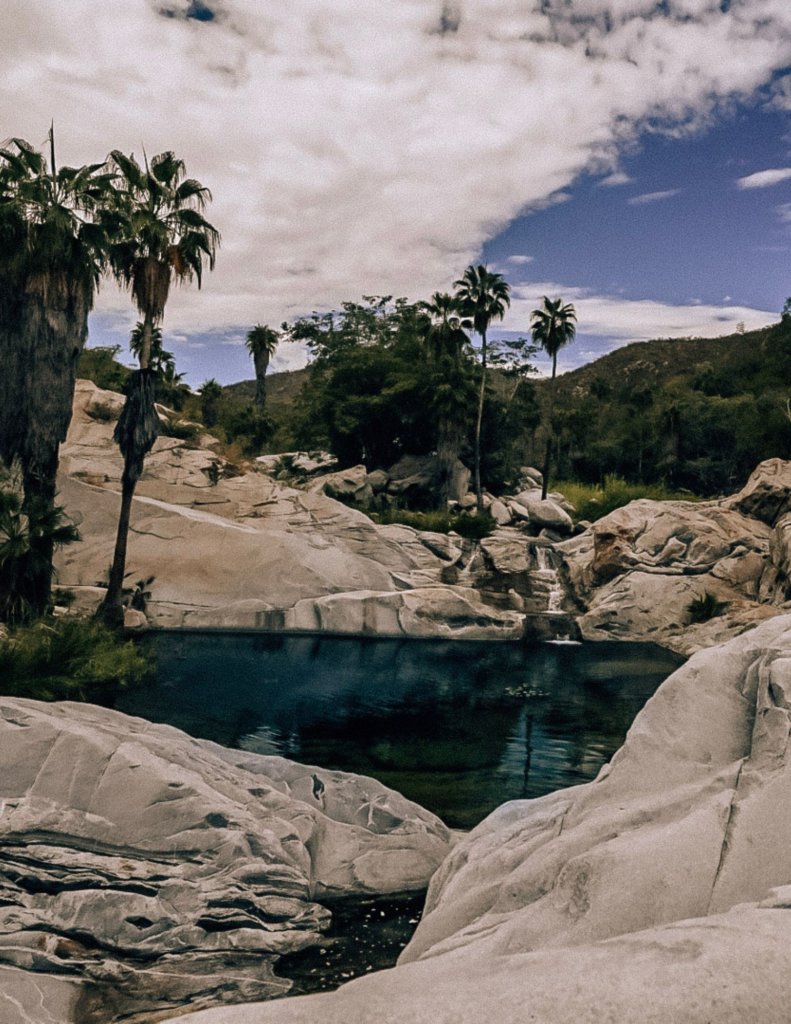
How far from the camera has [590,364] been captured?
104750 millimetres

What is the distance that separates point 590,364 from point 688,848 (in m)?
105

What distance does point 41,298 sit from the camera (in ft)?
69.3

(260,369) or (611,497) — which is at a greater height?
(260,369)

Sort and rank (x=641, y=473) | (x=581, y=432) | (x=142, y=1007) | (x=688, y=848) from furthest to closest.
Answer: (x=581, y=432), (x=641, y=473), (x=142, y=1007), (x=688, y=848)

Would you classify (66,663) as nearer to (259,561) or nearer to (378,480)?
(259,561)

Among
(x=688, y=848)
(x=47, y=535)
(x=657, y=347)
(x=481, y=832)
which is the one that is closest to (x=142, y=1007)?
(x=481, y=832)

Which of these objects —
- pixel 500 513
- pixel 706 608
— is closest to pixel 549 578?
pixel 706 608

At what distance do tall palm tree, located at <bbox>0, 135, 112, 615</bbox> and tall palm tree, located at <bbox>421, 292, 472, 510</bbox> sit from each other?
23.6m

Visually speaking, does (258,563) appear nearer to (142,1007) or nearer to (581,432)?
(142,1007)

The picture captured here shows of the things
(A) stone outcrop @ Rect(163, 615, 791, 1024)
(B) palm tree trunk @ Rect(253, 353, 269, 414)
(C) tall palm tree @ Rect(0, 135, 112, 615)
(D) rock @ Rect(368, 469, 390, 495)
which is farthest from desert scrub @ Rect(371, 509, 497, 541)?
(B) palm tree trunk @ Rect(253, 353, 269, 414)

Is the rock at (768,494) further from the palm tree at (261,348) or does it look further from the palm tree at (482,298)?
the palm tree at (261,348)

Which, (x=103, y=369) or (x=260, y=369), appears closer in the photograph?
(x=103, y=369)

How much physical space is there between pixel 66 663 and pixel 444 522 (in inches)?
873

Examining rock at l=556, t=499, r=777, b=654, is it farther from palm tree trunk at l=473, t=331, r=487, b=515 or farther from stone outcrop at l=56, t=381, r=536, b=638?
palm tree trunk at l=473, t=331, r=487, b=515
